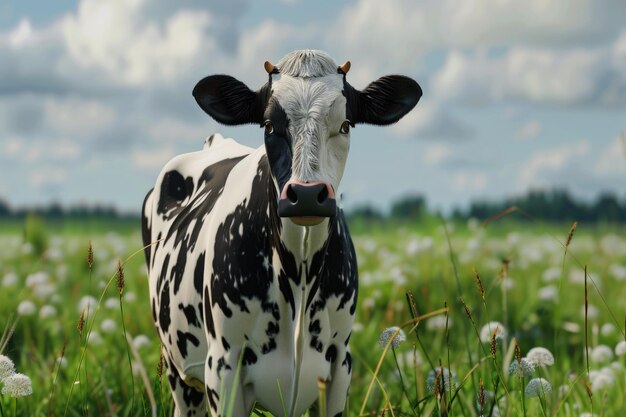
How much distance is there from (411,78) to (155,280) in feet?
7.12

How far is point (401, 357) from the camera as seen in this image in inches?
308

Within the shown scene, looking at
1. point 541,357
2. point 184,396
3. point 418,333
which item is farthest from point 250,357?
point 418,333

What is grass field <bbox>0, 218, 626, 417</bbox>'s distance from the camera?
13.8ft

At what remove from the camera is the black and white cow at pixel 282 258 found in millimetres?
3658

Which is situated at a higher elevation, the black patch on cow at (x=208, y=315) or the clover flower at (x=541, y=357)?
the black patch on cow at (x=208, y=315)

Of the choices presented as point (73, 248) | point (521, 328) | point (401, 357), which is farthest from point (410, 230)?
point (401, 357)

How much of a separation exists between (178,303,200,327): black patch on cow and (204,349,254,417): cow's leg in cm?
44

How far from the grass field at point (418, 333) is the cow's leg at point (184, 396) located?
16 centimetres

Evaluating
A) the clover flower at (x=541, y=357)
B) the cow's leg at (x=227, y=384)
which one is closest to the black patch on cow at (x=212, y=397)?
the cow's leg at (x=227, y=384)

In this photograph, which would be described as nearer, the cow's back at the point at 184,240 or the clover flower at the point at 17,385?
the clover flower at the point at 17,385

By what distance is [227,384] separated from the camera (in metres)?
4.02

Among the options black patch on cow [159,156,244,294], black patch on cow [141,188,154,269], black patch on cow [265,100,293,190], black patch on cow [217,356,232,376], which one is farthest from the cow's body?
black patch on cow [141,188,154,269]

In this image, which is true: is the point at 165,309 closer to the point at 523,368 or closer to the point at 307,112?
the point at 307,112

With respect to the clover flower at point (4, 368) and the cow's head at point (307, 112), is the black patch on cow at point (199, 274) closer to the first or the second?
the cow's head at point (307, 112)
